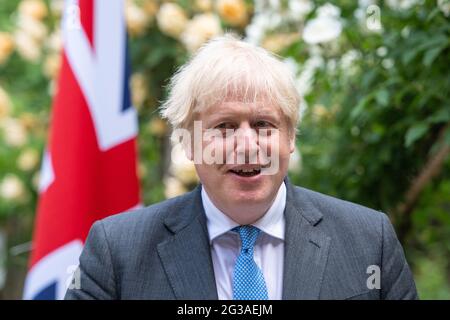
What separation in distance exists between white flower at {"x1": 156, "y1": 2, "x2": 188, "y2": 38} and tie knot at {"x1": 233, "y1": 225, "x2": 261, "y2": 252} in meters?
2.22

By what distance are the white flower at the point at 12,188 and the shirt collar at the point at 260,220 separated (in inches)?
114

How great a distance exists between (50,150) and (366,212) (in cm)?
186

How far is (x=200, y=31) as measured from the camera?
386cm

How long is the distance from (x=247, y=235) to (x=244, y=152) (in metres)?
0.23

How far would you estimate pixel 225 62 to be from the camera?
1.99m

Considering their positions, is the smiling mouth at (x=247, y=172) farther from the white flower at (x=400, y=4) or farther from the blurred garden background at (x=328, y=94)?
the white flower at (x=400, y=4)

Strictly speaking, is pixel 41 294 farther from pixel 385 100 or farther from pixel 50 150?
pixel 385 100

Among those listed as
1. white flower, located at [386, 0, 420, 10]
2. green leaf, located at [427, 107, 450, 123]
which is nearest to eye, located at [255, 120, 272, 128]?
green leaf, located at [427, 107, 450, 123]

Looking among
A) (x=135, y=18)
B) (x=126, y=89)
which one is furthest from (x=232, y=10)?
(x=126, y=89)

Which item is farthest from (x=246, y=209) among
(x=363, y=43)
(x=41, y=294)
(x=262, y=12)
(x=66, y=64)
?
(x=262, y=12)

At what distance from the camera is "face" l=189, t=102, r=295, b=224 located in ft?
6.28

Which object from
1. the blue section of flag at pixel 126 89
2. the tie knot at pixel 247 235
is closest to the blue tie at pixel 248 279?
the tie knot at pixel 247 235

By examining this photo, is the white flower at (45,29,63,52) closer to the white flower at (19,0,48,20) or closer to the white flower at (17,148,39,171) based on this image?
the white flower at (19,0,48,20)

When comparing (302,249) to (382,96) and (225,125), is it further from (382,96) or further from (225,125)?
(382,96)
